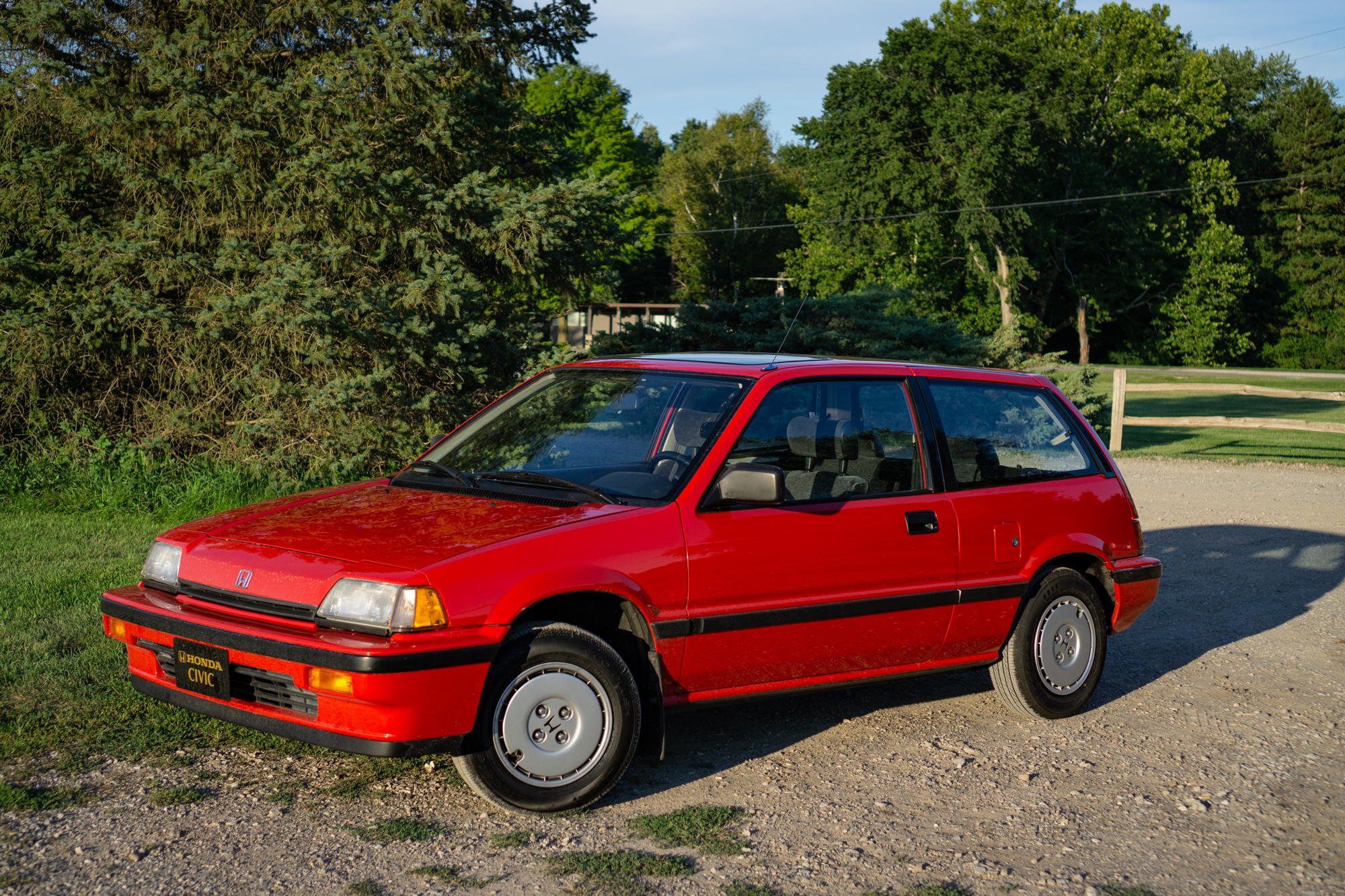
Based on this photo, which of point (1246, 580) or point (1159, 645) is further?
point (1246, 580)

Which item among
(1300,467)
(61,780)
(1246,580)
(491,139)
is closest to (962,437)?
(61,780)

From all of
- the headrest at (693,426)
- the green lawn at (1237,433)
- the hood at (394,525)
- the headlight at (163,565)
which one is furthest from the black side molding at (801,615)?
the green lawn at (1237,433)

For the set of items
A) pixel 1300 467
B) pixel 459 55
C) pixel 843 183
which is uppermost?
pixel 843 183

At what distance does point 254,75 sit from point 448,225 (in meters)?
2.24

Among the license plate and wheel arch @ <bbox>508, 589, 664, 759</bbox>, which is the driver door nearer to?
wheel arch @ <bbox>508, 589, 664, 759</bbox>

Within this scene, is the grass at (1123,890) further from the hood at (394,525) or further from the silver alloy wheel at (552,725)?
the hood at (394,525)

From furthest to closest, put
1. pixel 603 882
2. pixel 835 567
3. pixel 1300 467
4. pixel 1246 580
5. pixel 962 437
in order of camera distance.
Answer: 1. pixel 1300 467
2. pixel 1246 580
3. pixel 962 437
4. pixel 835 567
5. pixel 603 882

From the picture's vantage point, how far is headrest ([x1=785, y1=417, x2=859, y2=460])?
16.5ft

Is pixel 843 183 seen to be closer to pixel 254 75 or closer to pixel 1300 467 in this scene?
pixel 1300 467

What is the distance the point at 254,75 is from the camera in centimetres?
1101

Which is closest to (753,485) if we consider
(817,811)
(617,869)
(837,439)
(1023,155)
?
(837,439)

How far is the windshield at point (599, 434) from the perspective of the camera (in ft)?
15.8

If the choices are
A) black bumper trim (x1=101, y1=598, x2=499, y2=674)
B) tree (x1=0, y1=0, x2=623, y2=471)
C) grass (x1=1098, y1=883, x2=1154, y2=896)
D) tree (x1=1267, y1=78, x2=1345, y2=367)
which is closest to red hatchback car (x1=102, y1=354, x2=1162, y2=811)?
black bumper trim (x1=101, y1=598, x2=499, y2=674)

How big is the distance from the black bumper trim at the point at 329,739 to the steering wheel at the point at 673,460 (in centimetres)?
134
